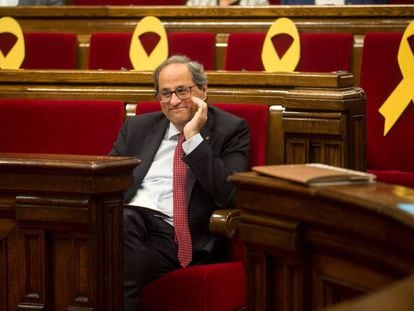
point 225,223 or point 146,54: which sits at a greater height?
point 146,54

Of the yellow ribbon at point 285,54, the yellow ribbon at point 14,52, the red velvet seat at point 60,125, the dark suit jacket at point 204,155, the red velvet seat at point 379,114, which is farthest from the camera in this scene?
the yellow ribbon at point 14,52

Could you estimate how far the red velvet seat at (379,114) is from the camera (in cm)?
216

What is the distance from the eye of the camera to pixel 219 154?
1795 millimetres

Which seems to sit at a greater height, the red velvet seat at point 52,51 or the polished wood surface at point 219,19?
the polished wood surface at point 219,19

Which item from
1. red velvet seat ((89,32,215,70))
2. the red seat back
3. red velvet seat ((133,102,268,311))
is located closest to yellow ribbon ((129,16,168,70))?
red velvet seat ((89,32,215,70))

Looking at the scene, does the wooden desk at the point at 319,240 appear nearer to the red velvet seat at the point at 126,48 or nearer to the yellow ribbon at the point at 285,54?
the yellow ribbon at the point at 285,54

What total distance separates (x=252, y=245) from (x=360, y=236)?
27 cm

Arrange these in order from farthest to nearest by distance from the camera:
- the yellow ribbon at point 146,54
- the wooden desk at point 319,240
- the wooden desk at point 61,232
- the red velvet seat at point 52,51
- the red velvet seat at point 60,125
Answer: the red velvet seat at point 52,51, the yellow ribbon at point 146,54, the red velvet seat at point 60,125, the wooden desk at point 61,232, the wooden desk at point 319,240

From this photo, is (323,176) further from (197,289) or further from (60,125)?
(60,125)

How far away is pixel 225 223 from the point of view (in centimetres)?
162

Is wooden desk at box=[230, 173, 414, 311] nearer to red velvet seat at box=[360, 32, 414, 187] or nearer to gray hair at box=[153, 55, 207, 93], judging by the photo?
gray hair at box=[153, 55, 207, 93]

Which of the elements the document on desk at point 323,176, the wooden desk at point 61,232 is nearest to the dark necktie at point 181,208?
the wooden desk at point 61,232

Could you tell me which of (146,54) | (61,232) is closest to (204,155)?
(61,232)

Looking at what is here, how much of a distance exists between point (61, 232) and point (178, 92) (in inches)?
18.4
